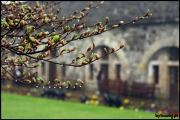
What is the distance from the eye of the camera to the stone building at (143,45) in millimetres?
18188

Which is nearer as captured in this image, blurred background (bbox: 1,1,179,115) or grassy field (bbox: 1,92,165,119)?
grassy field (bbox: 1,92,165,119)

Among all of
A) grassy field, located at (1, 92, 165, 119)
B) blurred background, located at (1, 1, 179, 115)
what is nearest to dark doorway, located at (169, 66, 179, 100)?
blurred background, located at (1, 1, 179, 115)

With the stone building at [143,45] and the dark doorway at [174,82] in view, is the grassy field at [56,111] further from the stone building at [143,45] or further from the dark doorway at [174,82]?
the stone building at [143,45]

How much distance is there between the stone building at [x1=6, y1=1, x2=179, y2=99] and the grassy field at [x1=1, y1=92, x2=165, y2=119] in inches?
226

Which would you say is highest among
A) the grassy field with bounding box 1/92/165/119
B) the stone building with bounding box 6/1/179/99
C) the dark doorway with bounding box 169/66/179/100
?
the stone building with bounding box 6/1/179/99

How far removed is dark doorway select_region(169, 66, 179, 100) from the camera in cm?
1812

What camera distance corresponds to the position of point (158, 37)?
1845 cm

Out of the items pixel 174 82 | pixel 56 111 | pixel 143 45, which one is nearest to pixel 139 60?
pixel 143 45

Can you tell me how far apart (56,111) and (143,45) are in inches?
311

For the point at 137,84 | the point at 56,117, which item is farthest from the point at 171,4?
the point at 56,117

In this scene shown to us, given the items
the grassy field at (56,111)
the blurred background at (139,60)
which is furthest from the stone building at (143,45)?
the grassy field at (56,111)

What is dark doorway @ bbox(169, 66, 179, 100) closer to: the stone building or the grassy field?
the stone building

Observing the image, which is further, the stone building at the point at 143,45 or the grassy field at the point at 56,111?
the stone building at the point at 143,45

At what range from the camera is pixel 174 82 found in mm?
18250
